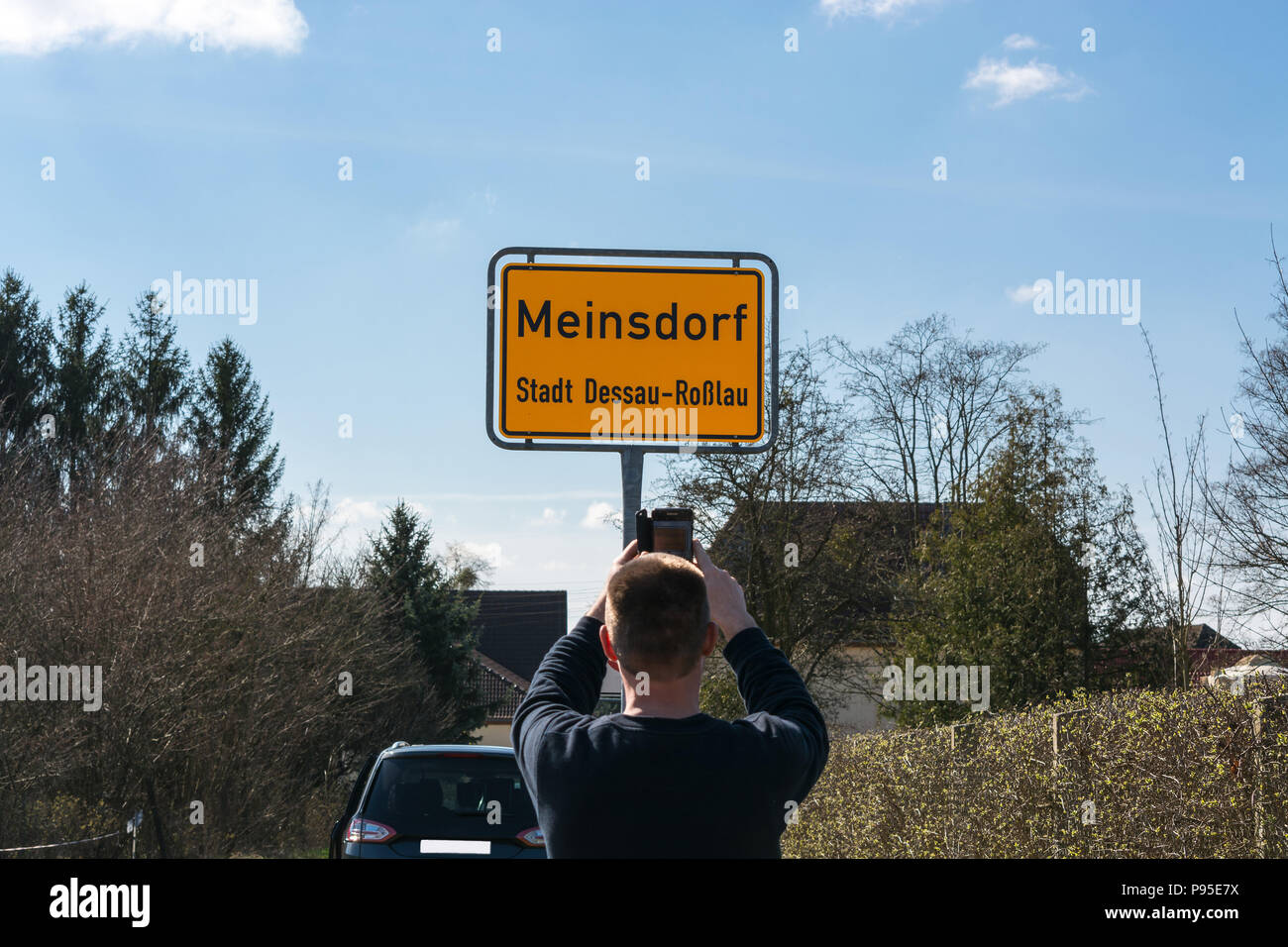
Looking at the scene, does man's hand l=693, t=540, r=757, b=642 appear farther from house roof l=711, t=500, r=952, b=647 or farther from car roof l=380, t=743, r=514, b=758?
house roof l=711, t=500, r=952, b=647

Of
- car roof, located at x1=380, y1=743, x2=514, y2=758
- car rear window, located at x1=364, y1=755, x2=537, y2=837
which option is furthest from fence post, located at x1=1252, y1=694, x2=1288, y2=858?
car roof, located at x1=380, y1=743, x2=514, y2=758

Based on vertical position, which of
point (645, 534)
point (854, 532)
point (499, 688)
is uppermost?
point (854, 532)

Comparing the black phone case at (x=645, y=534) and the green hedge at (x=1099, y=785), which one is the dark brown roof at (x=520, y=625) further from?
the black phone case at (x=645, y=534)

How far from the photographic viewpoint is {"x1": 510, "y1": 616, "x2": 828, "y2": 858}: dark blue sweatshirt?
7.27ft

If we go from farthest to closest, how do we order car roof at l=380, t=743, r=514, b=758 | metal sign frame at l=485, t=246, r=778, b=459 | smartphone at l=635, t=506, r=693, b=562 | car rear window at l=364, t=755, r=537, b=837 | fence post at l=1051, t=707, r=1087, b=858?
1. car roof at l=380, t=743, r=514, b=758
2. car rear window at l=364, t=755, r=537, b=837
3. fence post at l=1051, t=707, r=1087, b=858
4. metal sign frame at l=485, t=246, r=778, b=459
5. smartphone at l=635, t=506, r=693, b=562

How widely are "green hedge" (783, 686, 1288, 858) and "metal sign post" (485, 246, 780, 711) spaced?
94.6 inches

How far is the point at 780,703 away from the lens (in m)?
2.54

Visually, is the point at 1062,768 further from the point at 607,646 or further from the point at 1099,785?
the point at 607,646

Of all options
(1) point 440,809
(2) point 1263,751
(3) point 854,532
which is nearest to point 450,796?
(1) point 440,809

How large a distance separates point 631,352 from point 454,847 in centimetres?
452

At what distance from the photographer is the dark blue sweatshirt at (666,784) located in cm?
221
